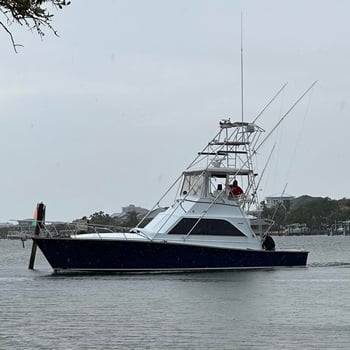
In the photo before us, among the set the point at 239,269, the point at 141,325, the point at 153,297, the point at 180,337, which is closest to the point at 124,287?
the point at 153,297

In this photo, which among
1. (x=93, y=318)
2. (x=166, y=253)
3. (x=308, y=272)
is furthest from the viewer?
(x=308, y=272)

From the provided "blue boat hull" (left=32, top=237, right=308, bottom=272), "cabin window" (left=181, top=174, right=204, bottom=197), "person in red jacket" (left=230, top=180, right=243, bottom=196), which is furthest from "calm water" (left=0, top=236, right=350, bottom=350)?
"cabin window" (left=181, top=174, right=204, bottom=197)

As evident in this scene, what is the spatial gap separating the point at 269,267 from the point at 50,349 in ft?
81.1

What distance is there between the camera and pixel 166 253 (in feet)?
138

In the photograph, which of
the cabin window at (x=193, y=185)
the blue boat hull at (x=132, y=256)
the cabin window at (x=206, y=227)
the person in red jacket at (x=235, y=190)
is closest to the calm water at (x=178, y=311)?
the blue boat hull at (x=132, y=256)

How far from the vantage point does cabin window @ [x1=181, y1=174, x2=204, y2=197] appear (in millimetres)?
44406

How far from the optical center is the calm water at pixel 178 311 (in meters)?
22.6

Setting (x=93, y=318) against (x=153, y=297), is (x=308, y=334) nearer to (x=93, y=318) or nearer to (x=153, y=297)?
(x=93, y=318)

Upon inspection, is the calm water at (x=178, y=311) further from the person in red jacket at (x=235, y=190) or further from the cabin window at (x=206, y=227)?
the person in red jacket at (x=235, y=190)

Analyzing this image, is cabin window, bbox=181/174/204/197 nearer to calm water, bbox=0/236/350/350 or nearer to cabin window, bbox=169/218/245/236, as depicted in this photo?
cabin window, bbox=169/218/245/236

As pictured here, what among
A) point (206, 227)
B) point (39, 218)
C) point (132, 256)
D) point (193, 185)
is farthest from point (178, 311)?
point (39, 218)

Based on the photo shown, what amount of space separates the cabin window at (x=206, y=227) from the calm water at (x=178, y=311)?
1876 mm

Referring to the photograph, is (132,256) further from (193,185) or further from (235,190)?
(235,190)

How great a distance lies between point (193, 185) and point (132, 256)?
490cm
